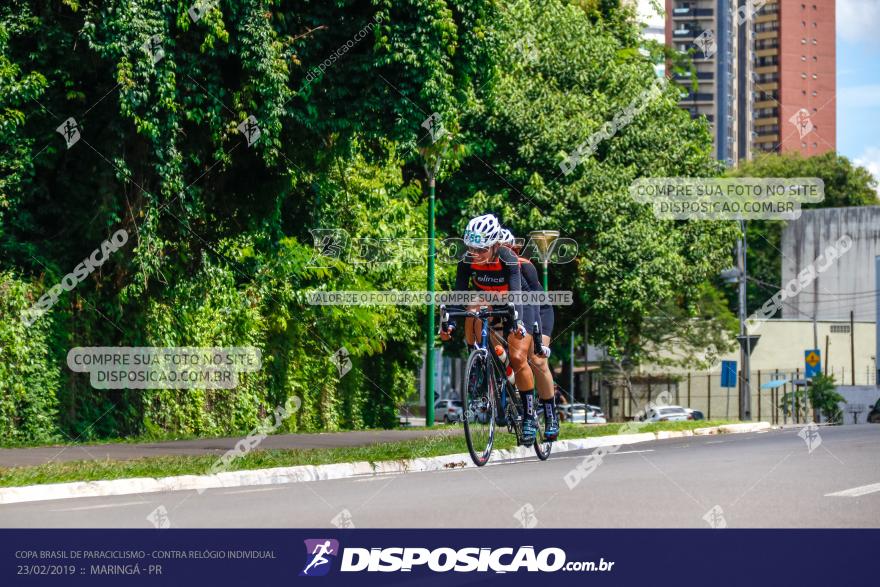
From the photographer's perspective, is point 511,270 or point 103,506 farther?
point 511,270

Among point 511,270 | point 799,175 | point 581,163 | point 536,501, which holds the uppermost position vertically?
point 799,175

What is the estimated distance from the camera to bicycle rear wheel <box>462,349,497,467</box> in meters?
11.7

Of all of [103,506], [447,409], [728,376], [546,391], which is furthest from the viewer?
[447,409]

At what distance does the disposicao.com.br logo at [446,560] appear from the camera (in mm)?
5992

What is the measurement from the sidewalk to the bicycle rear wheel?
3824mm

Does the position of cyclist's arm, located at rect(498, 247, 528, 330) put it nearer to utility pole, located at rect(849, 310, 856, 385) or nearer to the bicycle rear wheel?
the bicycle rear wheel

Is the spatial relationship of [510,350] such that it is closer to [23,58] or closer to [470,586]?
[470,586]

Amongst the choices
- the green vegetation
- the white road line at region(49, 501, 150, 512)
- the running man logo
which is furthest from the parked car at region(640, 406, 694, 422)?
the running man logo

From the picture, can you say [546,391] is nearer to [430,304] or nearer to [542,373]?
[542,373]

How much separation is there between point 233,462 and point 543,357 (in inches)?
137

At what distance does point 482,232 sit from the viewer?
11352mm

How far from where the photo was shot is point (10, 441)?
16656 millimetres

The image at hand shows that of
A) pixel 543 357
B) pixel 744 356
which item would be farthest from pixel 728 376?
pixel 543 357

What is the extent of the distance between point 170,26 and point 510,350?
24.0ft
